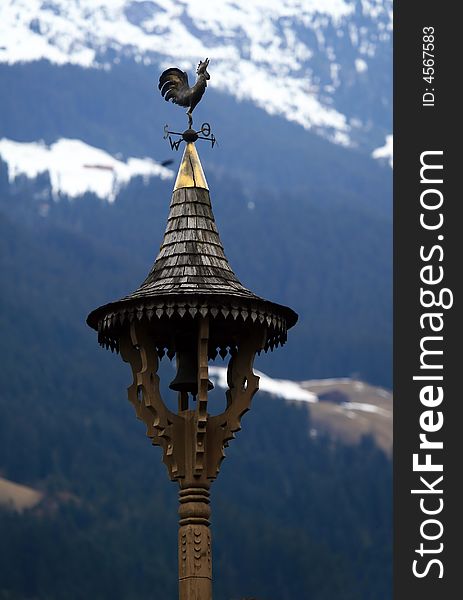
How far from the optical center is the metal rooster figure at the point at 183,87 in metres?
34.6

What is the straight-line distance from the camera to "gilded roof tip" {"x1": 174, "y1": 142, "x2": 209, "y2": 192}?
1340 inches

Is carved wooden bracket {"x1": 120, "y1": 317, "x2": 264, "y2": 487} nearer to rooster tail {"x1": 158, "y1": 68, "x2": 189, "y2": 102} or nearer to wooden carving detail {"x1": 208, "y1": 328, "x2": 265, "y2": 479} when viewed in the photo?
wooden carving detail {"x1": 208, "y1": 328, "x2": 265, "y2": 479}

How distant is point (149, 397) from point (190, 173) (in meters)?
4.15

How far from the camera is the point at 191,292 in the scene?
31.9 m

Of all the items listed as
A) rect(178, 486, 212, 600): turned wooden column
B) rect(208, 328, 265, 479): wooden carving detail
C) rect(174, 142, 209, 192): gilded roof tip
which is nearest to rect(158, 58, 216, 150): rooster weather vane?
rect(174, 142, 209, 192): gilded roof tip

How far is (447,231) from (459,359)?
2.23m

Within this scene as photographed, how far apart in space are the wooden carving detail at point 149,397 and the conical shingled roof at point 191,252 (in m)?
0.92

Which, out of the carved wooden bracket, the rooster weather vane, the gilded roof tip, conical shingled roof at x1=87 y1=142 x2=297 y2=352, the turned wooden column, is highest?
the rooster weather vane

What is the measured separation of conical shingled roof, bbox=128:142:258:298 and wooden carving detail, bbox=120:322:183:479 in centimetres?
92

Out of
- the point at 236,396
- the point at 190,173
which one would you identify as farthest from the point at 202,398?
the point at 190,173

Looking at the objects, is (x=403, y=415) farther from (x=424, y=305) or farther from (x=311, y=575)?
(x=311, y=575)

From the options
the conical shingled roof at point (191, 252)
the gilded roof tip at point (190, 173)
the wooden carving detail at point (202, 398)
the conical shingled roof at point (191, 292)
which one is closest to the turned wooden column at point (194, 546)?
the wooden carving detail at point (202, 398)

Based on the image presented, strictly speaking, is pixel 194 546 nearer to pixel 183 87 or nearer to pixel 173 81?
pixel 183 87

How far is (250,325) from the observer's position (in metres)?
32.7
